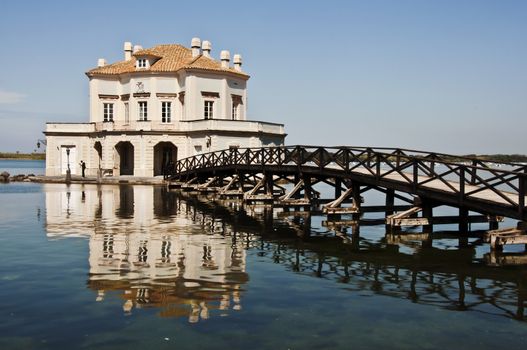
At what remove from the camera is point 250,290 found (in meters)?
10.3

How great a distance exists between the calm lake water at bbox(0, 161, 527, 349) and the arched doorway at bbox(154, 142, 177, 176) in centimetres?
3155

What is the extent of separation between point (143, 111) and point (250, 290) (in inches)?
1625

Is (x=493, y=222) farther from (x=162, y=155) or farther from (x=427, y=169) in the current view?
(x=162, y=155)

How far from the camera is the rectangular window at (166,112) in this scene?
49.1 meters

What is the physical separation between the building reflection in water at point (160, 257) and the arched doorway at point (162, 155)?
2544cm

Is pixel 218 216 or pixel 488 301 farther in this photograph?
pixel 218 216

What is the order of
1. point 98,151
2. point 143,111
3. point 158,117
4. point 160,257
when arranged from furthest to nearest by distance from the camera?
point 98,151, point 143,111, point 158,117, point 160,257

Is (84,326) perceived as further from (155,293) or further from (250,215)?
(250,215)

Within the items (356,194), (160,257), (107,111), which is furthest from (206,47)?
(160,257)

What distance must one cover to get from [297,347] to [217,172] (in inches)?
1115

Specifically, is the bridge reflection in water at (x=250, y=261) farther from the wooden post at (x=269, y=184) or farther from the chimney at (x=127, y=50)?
the chimney at (x=127, y=50)

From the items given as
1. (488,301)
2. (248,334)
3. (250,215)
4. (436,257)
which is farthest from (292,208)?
(248,334)

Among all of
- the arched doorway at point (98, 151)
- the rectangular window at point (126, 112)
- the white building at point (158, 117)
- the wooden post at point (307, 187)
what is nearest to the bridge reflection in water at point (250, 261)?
the wooden post at point (307, 187)

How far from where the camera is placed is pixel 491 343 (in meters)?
7.57
